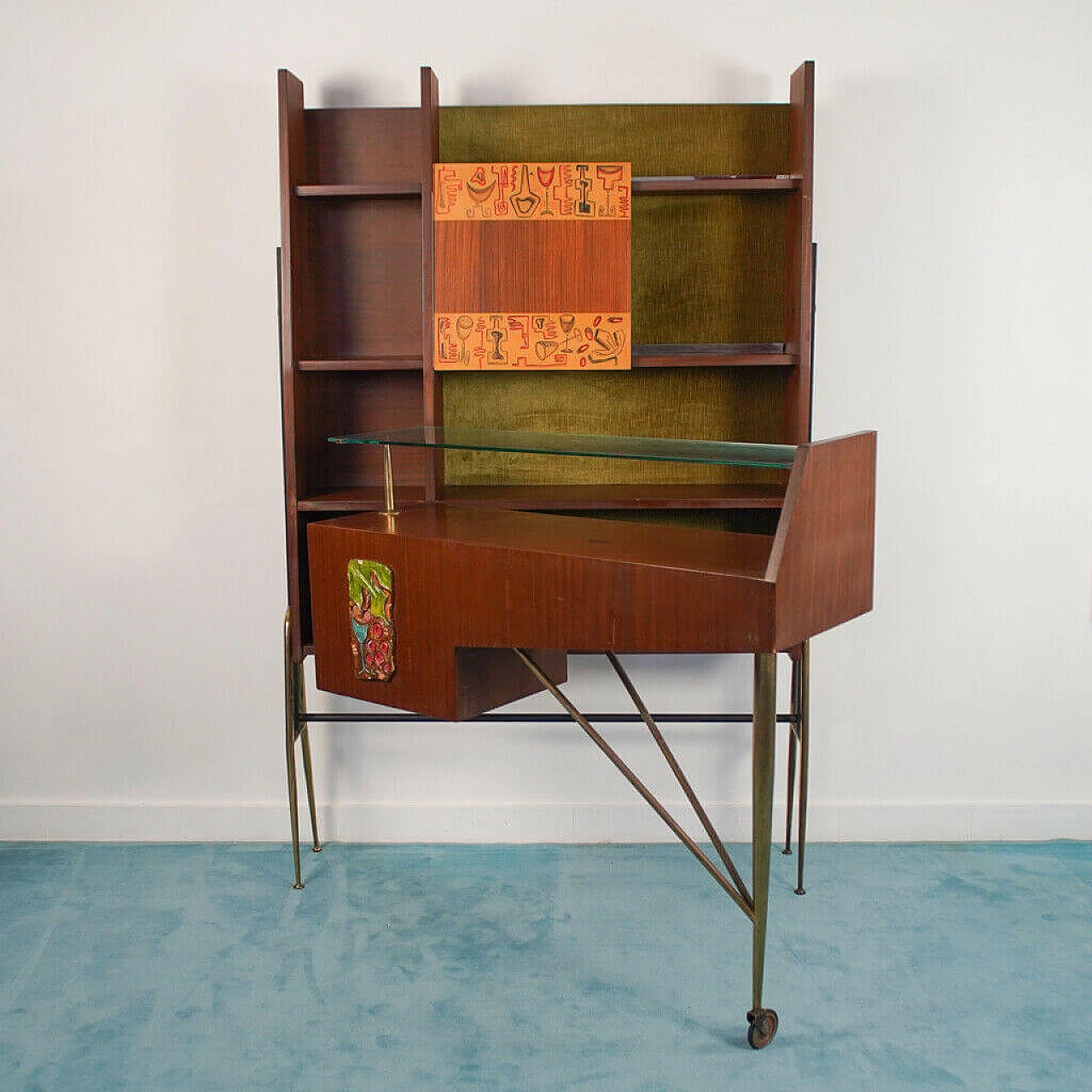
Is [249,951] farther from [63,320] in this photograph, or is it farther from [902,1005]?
[63,320]

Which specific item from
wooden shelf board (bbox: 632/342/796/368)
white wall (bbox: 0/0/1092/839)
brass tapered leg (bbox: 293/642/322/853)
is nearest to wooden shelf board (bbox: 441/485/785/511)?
wooden shelf board (bbox: 632/342/796/368)

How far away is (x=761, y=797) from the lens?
230 centimetres

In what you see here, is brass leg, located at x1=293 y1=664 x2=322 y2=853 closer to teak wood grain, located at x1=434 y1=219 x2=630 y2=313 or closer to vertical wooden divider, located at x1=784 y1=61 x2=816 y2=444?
teak wood grain, located at x1=434 y1=219 x2=630 y2=313

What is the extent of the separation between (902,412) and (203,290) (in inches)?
74.5

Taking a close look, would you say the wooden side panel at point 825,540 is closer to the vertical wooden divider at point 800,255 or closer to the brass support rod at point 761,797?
the brass support rod at point 761,797

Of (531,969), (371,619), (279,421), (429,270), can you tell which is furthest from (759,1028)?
(279,421)

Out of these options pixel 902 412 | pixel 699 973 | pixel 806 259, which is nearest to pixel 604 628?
pixel 699 973

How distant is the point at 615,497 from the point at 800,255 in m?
0.72

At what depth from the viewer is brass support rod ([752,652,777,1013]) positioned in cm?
226

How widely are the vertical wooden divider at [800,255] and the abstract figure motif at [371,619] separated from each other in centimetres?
107

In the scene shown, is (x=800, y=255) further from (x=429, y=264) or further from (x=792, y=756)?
(x=792, y=756)

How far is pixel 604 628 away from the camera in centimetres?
219

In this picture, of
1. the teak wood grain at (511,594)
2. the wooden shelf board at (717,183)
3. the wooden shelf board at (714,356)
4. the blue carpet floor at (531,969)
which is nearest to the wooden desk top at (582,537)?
the teak wood grain at (511,594)

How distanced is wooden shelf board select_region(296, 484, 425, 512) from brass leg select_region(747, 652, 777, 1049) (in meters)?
1.05
